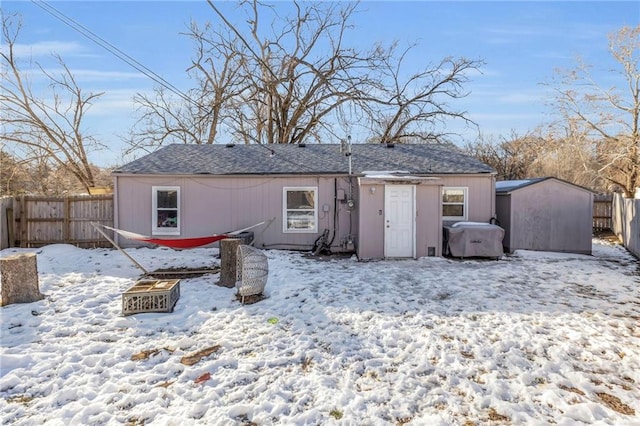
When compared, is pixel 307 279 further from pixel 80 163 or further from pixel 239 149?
pixel 80 163

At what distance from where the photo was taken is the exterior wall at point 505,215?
995cm

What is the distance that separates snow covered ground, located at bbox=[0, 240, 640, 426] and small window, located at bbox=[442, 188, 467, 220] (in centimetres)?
384

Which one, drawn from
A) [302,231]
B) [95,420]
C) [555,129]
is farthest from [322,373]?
[555,129]

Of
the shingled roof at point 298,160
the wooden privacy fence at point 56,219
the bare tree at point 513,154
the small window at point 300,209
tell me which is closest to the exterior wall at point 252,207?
the small window at point 300,209

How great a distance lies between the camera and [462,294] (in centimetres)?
579

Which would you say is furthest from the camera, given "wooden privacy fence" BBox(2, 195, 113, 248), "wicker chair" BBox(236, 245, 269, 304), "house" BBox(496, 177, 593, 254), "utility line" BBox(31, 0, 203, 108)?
"house" BBox(496, 177, 593, 254)

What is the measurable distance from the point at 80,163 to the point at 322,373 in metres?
21.1

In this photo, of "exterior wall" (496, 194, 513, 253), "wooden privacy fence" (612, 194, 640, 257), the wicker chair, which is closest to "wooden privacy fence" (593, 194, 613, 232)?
"wooden privacy fence" (612, 194, 640, 257)

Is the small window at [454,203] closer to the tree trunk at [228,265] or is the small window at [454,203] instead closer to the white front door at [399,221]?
the white front door at [399,221]

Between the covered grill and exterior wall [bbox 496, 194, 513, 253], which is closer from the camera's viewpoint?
the covered grill

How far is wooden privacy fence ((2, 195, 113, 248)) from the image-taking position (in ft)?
31.3

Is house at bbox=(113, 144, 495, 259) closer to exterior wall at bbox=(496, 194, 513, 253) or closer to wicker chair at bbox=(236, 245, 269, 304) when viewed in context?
exterior wall at bbox=(496, 194, 513, 253)

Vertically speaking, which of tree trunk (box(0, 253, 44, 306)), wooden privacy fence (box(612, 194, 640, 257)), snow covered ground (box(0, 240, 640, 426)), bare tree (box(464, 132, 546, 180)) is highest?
bare tree (box(464, 132, 546, 180))

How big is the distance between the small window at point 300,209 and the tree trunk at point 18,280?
5.99 m
